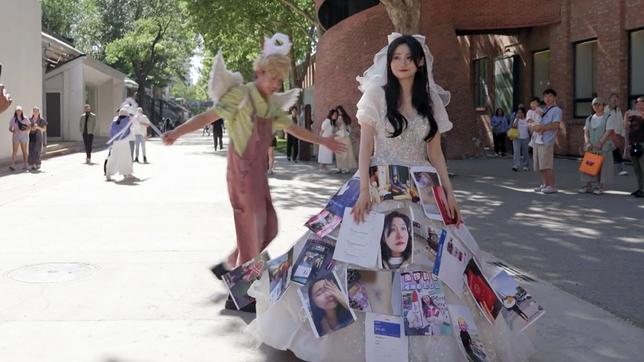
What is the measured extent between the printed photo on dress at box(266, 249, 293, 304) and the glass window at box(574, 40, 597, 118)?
18483 millimetres

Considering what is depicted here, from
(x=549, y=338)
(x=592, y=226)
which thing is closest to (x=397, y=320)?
(x=549, y=338)

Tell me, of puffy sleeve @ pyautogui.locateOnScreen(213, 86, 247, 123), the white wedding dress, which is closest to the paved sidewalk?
the white wedding dress

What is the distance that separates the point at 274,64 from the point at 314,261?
1.63 m

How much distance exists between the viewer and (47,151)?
26.1m

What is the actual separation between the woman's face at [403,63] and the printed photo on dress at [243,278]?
64.1 inches

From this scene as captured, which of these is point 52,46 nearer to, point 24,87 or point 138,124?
point 24,87

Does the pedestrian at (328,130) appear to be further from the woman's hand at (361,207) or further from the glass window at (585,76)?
the woman's hand at (361,207)

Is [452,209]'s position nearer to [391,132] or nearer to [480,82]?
[391,132]

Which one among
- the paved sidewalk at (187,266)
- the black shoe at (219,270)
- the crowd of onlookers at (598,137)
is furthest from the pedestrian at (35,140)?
the black shoe at (219,270)

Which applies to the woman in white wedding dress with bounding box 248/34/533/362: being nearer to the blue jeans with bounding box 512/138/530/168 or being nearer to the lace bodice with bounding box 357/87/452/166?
the lace bodice with bounding box 357/87/452/166

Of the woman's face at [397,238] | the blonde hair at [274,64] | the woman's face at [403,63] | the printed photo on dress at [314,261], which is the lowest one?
the printed photo on dress at [314,261]

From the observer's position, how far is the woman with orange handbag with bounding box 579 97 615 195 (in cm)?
1202

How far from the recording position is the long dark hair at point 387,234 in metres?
3.83

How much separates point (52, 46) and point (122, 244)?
1067 inches
